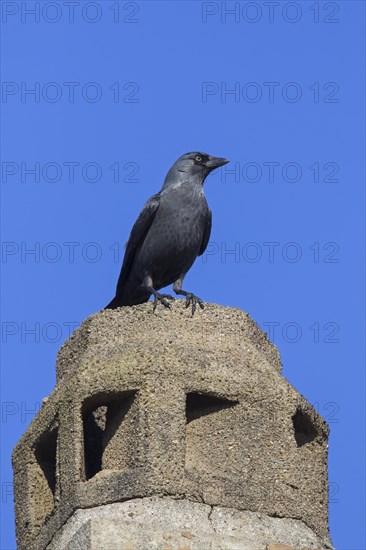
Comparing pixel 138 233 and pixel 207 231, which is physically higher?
pixel 207 231

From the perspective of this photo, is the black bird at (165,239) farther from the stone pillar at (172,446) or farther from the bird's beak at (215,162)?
the stone pillar at (172,446)

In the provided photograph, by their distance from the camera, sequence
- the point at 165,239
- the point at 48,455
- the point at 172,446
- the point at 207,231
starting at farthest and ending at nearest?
the point at 207,231 < the point at 165,239 < the point at 48,455 < the point at 172,446

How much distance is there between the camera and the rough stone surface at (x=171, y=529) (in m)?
21.8

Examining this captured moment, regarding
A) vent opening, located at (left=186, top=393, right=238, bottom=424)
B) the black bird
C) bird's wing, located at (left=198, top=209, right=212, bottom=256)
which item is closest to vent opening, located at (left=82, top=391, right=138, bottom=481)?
vent opening, located at (left=186, top=393, right=238, bottom=424)

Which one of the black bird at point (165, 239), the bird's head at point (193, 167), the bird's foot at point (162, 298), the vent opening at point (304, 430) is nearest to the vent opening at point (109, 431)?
the bird's foot at point (162, 298)

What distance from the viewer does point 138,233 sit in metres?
26.3

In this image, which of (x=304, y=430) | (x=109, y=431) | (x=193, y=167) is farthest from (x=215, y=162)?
(x=109, y=431)

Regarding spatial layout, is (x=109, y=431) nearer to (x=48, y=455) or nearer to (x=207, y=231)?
(x=48, y=455)

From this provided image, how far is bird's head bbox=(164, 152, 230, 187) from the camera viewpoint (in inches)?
1050

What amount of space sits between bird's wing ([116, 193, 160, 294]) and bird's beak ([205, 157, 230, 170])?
0.94 metres

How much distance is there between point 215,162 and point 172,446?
227 inches

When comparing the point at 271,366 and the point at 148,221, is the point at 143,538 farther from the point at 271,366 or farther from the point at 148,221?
the point at 148,221

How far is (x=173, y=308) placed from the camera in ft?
78.6

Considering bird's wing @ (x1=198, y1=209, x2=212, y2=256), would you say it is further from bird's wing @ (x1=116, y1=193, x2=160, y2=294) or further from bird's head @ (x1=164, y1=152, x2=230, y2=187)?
bird's wing @ (x1=116, y1=193, x2=160, y2=294)
